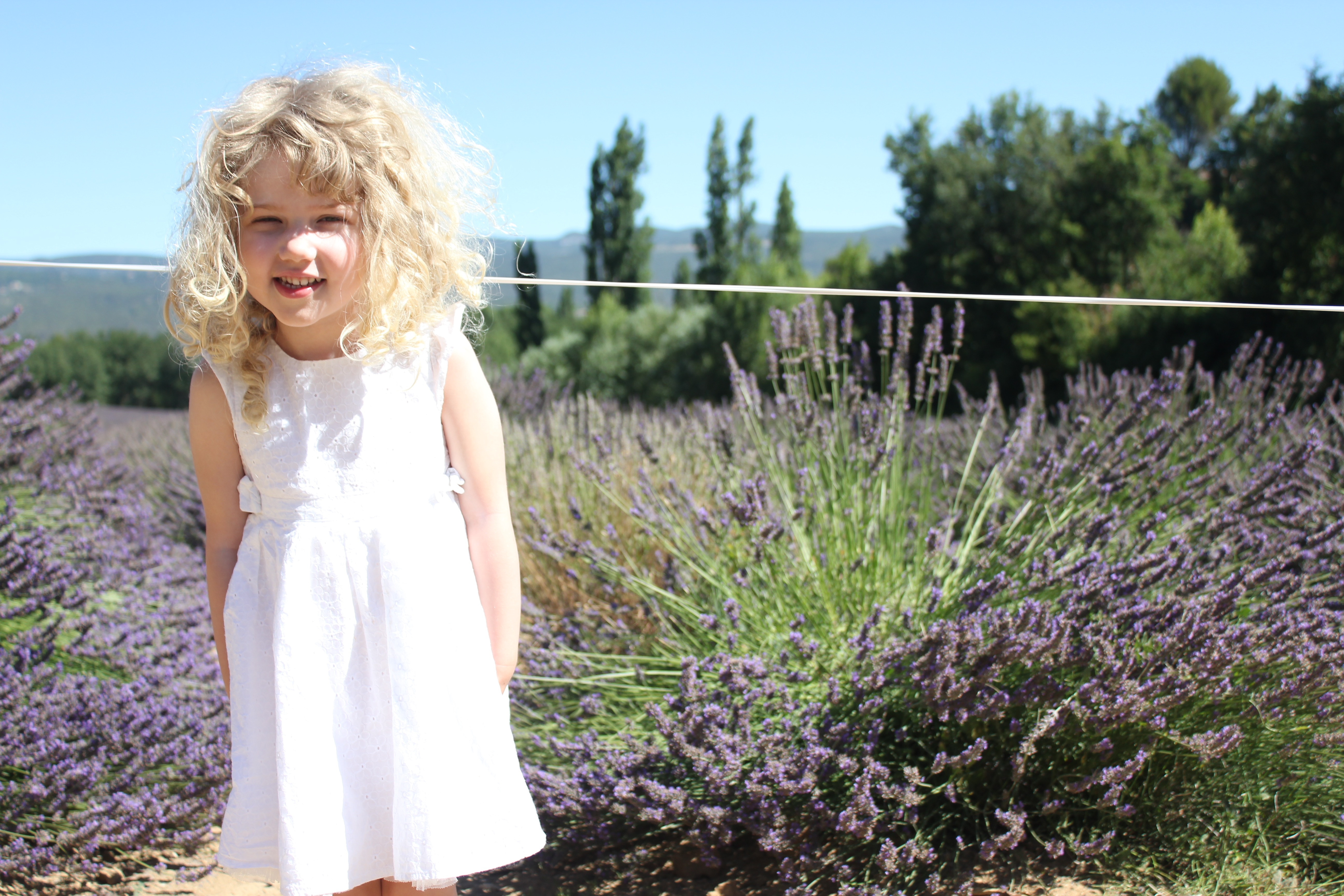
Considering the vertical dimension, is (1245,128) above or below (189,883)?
above

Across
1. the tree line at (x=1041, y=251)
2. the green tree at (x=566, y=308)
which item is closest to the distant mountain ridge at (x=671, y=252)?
the green tree at (x=566, y=308)

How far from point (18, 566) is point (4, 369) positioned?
1.47m

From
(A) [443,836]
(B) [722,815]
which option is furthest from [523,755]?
(A) [443,836]

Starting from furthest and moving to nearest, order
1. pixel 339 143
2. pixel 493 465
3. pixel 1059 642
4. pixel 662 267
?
pixel 662 267 → pixel 1059 642 → pixel 493 465 → pixel 339 143

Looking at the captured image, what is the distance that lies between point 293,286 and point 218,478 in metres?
0.32

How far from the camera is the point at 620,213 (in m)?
34.8

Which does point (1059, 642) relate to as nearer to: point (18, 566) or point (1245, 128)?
point (18, 566)

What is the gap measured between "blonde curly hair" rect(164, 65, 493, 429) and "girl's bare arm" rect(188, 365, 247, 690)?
6cm

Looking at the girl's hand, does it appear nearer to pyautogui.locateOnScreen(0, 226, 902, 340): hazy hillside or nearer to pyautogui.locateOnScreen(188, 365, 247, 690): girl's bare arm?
pyautogui.locateOnScreen(188, 365, 247, 690): girl's bare arm

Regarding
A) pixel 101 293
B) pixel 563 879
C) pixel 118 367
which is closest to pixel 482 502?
pixel 563 879

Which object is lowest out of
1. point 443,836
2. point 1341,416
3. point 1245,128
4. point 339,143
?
point 443,836

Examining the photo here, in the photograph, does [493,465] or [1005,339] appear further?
[1005,339]

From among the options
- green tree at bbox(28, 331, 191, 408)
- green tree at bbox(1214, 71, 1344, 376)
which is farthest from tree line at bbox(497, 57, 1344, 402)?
green tree at bbox(28, 331, 191, 408)

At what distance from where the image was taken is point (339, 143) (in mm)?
1254
